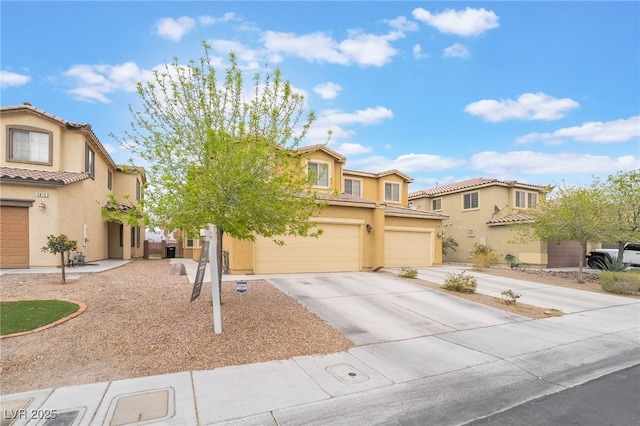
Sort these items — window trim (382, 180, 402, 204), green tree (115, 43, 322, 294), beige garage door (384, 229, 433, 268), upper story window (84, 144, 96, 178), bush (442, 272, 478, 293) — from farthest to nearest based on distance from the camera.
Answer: window trim (382, 180, 402, 204) < beige garage door (384, 229, 433, 268) < upper story window (84, 144, 96, 178) < bush (442, 272, 478, 293) < green tree (115, 43, 322, 294)

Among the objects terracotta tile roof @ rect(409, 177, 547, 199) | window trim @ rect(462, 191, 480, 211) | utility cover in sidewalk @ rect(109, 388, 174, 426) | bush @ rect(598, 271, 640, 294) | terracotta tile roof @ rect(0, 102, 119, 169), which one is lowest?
bush @ rect(598, 271, 640, 294)

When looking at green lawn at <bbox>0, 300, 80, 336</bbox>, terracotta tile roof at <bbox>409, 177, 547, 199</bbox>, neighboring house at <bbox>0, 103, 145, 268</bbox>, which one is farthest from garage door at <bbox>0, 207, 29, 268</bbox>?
terracotta tile roof at <bbox>409, 177, 547, 199</bbox>

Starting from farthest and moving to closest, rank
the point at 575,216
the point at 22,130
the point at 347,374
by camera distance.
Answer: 1. the point at 575,216
2. the point at 22,130
3. the point at 347,374

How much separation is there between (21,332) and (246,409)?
16.2 ft

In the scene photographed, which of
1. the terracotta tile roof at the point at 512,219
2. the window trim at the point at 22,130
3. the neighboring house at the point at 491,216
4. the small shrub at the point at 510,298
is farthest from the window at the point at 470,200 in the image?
the window trim at the point at 22,130

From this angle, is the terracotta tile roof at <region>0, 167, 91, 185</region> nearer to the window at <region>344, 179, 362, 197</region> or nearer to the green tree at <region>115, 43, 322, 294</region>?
the green tree at <region>115, 43, 322, 294</region>

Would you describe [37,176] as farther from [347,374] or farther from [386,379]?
[386,379]

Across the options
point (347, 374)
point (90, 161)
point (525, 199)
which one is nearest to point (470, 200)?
point (525, 199)

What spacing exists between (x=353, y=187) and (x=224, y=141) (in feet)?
52.6

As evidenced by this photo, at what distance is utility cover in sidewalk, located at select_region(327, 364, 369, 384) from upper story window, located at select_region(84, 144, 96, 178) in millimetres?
17107

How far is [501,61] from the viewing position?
14.9 meters

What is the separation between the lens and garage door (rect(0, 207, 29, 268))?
13.0 m

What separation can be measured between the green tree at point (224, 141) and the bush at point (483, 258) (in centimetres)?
1550

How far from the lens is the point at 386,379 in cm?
496
